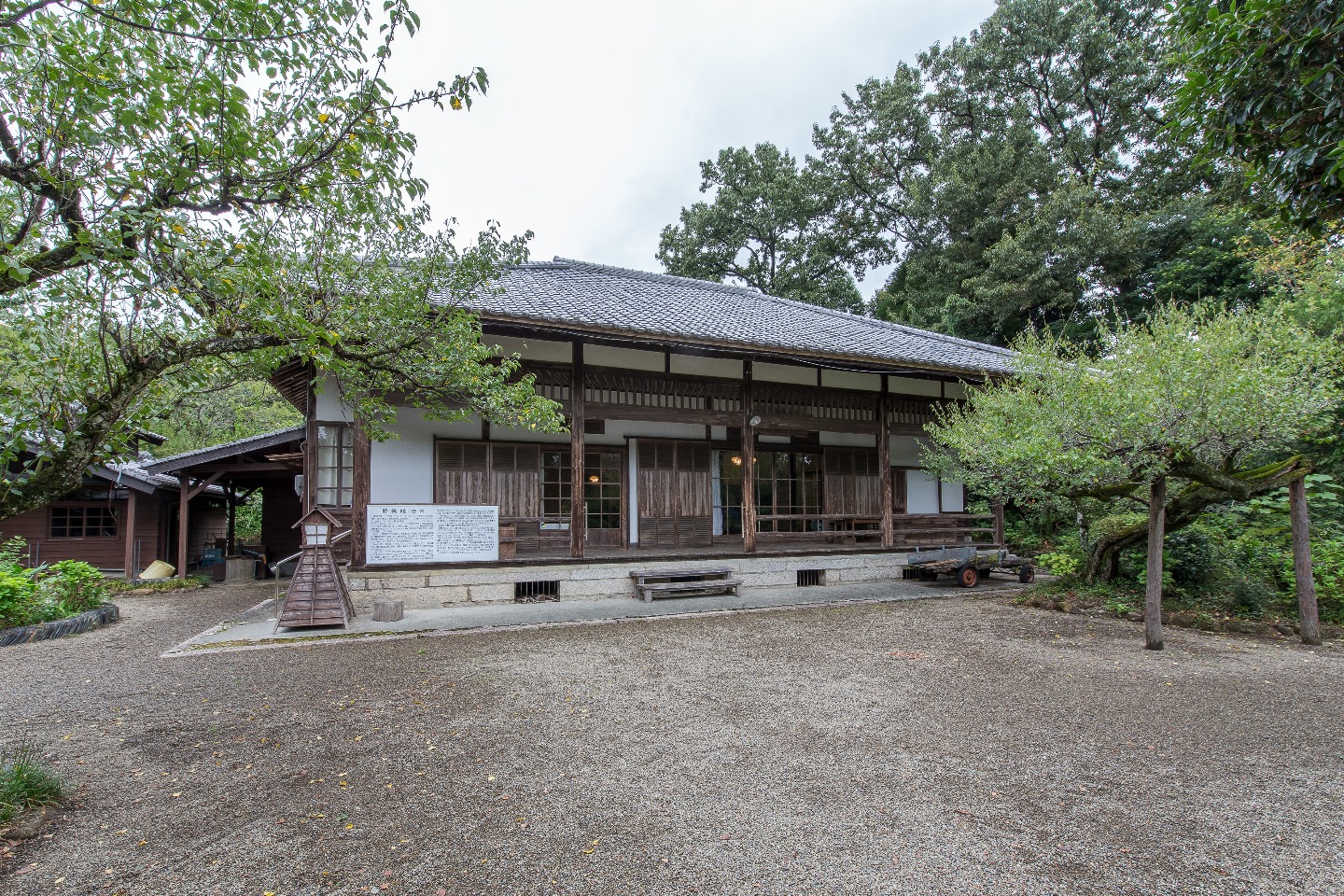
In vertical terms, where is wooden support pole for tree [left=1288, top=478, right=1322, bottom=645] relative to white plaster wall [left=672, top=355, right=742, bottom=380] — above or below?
below

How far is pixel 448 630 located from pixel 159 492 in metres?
11.7

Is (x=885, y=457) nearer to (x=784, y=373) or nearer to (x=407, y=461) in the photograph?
(x=784, y=373)

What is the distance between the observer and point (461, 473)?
32.6 ft

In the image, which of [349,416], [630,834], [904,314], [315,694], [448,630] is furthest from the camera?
[904,314]

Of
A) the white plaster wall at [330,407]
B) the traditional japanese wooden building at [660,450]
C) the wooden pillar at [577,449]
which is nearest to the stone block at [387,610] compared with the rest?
the traditional japanese wooden building at [660,450]

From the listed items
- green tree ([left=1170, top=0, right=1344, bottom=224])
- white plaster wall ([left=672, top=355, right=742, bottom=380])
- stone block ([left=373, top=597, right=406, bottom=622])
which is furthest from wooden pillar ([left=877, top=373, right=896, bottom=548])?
stone block ([left=373, top=597, right=406, bottom=622])

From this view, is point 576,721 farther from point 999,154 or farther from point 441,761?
point 999,154

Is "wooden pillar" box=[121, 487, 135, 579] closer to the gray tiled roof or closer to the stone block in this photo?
the stone block

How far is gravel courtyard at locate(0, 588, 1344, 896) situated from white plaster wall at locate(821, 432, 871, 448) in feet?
21.5

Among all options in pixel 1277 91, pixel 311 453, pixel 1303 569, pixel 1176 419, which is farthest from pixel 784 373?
pixel 1277 91

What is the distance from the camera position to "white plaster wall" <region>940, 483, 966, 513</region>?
13938 mm

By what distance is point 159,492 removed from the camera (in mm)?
14672

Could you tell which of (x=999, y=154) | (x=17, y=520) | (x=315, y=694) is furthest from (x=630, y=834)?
(x=999, y=154)

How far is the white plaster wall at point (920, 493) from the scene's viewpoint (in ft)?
44.5
